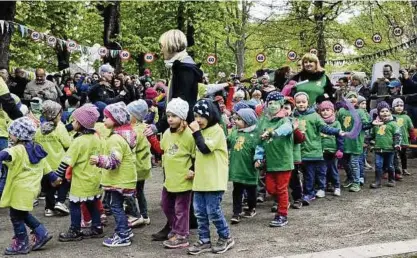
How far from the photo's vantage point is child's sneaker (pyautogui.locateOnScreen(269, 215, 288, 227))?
264 inches

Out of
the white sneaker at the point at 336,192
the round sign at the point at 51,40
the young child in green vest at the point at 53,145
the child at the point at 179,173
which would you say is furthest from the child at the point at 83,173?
the round sign at the point at 51,40

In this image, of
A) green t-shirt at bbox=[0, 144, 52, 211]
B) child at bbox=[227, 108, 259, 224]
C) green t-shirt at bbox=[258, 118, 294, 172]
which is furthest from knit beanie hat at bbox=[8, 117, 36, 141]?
green t-shirt at bbox=[258, 118, 294, 172]

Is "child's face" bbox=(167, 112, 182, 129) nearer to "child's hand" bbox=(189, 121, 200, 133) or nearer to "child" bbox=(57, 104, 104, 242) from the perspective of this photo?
"child's hand" bbox=(189, 121, 200, 133)

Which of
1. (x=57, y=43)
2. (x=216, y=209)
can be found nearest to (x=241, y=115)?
(x=216, y=209)

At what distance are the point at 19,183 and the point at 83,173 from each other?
824 mm

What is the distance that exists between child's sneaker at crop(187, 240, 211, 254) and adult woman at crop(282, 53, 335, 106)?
329 cm

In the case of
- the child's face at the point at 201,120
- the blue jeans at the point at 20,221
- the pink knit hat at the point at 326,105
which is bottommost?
the blue jeans at the point at 20,221

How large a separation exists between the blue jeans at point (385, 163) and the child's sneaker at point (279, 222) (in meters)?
3.04

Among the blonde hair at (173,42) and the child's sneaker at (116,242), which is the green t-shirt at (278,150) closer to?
the blonde hair at (173,42)

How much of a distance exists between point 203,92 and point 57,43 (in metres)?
12.4

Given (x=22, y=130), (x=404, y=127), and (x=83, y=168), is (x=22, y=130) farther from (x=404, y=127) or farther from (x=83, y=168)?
(x=404, y=127)

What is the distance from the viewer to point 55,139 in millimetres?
7863

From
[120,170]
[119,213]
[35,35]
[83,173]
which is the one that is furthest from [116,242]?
[35,35]

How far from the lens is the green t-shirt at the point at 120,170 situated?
6.05 m
